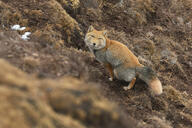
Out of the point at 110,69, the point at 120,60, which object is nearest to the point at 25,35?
the point at 110,69

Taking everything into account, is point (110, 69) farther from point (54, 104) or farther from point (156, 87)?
point (54, 104)

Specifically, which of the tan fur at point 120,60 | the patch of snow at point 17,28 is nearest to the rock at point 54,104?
the tan fur at point 120,60

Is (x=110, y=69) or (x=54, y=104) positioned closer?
(x=54, y=104)

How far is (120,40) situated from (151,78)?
3780 mm

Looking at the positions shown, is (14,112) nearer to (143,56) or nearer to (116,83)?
(116,83)

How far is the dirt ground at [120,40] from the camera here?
6031 mm

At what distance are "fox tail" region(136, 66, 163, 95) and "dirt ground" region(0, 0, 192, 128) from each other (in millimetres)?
549

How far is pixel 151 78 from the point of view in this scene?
24.8ft

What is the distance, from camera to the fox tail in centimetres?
750

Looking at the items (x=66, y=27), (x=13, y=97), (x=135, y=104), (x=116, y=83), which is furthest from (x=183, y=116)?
(x=13, y=97)

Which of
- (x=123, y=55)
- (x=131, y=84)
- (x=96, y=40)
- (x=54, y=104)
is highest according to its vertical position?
(x=54, y=104)

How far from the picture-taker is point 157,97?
836 centimetres

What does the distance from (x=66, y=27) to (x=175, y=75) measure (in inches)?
213

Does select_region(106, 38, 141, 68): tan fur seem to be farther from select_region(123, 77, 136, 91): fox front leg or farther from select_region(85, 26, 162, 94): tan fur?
select_region(123, 77, 136, 91): fox front leg
